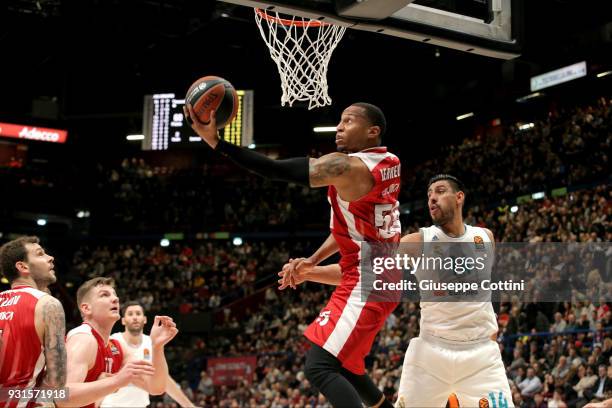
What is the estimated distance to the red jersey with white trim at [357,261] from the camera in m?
4.32

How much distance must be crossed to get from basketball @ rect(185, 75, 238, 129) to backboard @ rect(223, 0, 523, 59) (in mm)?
867

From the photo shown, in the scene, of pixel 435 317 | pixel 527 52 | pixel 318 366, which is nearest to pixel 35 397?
pixel 318 366

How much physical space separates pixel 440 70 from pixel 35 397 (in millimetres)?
20398

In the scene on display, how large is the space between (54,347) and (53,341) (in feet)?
0.12

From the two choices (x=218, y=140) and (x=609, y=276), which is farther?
(x=609, y=276)

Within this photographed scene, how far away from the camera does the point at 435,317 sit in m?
A: 5.45

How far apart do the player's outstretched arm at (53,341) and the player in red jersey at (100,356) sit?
0.66 feet

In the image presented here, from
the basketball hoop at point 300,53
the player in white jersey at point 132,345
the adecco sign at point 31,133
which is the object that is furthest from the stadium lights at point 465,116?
the player in white jersey at point 132,345

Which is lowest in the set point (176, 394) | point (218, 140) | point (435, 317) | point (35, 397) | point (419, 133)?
point (176, 394)

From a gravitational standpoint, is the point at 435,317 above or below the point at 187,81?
below

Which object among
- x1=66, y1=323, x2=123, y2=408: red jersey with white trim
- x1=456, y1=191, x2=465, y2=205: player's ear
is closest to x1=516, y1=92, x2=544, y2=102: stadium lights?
x1=456, y1=191, x2=465, y2=205: player's ear

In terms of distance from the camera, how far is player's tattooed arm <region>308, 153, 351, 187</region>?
4.25 m

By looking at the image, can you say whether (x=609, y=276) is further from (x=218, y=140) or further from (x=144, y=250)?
(x=144, y=250)

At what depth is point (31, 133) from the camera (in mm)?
25328
